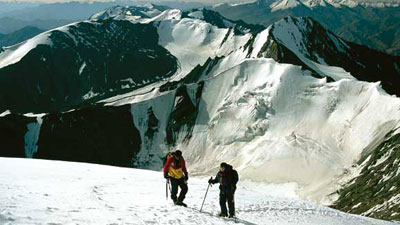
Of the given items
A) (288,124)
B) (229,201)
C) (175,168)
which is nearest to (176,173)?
(175,168)

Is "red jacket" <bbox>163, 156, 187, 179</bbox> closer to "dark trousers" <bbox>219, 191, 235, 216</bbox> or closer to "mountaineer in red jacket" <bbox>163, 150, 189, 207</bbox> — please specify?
"mountaineer in red jacket" <bbox>163, 150, 189, 207</bbox>

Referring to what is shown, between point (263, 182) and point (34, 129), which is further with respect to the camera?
point (34, 129)

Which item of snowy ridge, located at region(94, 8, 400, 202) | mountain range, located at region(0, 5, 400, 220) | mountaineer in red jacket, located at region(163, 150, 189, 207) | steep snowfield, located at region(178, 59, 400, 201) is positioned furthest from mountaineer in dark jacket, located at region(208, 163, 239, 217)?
steep snowfield, located at region(178, 59, 400, 201)

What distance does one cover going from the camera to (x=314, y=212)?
30.0m

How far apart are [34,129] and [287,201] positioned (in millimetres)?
118844

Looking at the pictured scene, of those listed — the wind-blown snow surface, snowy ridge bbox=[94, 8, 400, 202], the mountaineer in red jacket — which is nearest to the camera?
the wind-blown snow surface

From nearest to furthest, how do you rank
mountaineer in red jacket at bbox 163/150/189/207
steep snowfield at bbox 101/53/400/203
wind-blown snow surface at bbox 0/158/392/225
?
1. wind-blown snow surface at bbox 0/158/392/225
2. mountaineer in red jacket at bbox 163/150/189/207
3. steep snowfield at bbox 101/53/400/203

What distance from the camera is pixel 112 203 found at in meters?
22.6

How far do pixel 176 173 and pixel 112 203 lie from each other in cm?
426

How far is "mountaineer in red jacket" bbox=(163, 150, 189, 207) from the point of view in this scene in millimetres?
24016

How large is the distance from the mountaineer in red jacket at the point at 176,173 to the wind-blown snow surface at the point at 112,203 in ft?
3.19

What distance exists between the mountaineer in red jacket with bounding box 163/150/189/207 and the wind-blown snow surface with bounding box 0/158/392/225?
97 cm

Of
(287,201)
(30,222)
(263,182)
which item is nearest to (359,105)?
(263,182)

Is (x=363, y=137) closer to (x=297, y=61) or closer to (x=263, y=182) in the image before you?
(x=263, y=182)
